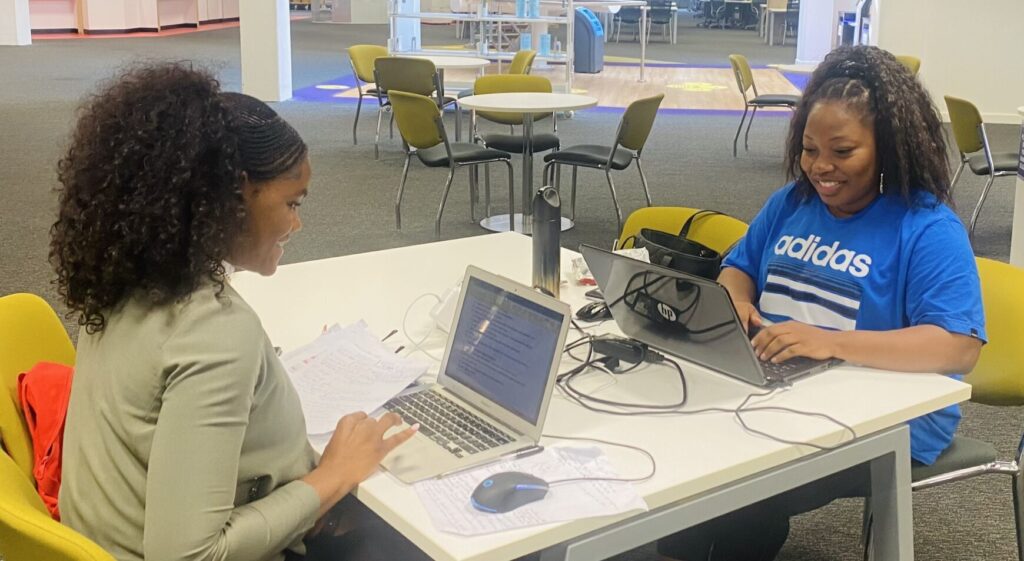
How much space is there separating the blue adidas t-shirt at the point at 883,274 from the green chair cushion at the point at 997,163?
3596 mm

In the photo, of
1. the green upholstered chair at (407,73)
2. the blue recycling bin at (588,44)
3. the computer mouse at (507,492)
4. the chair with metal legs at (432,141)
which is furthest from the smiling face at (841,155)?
the blue recycling bin at (588,44)

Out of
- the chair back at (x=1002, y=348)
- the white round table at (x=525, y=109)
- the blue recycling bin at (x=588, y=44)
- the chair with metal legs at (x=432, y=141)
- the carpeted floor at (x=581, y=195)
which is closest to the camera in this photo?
the chair back at (x=1002, y=348)

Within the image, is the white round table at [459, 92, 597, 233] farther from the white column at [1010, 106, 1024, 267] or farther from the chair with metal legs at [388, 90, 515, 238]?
the white column at [1010, 106, 1024, 267]

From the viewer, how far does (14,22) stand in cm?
1460

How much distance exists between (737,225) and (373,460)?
4.82 ft

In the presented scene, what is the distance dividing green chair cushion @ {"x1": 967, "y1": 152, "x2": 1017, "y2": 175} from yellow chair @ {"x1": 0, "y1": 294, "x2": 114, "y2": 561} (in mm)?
4686

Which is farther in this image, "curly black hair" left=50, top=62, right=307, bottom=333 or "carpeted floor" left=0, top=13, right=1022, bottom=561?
"carpeted floor" left=0, top=13, right=1022, bottom=561

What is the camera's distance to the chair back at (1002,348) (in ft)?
7.06

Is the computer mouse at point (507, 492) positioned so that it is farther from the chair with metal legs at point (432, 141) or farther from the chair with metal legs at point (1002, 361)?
the chair with metal legs at point (432, 141)

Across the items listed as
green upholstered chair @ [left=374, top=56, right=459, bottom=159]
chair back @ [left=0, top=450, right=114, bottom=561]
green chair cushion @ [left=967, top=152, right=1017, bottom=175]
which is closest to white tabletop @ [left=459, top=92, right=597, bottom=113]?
green upholstered chair @ [left=374, top=56, right=459, bottom=159]

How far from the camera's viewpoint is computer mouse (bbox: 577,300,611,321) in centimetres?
218

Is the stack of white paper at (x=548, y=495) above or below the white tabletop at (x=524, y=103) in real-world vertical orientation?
below

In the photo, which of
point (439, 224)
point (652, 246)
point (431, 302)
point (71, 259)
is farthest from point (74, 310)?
point (439, 224)

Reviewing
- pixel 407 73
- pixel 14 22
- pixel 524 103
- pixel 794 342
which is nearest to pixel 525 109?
pixel 524 103
